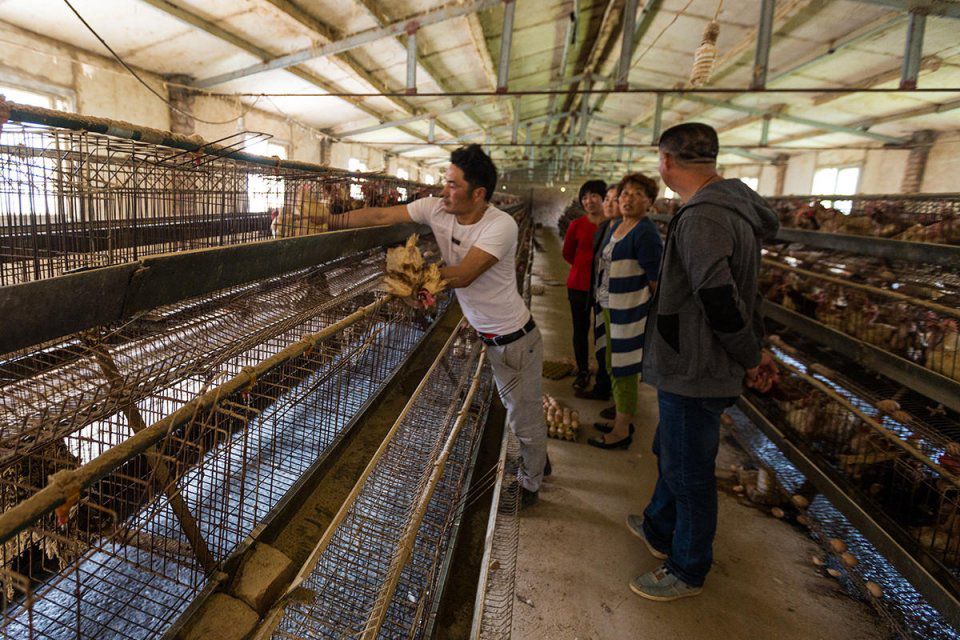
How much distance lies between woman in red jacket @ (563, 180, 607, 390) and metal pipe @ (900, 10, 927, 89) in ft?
10.1

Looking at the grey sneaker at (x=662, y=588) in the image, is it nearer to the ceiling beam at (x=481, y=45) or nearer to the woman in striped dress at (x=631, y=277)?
the woman in striped dress at (x=631, y=277)

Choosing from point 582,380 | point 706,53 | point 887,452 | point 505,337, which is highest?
point 706,53

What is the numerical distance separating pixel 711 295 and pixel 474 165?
109 centimetres

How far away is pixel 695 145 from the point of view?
1.83m

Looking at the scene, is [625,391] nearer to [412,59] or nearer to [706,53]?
[706,53]

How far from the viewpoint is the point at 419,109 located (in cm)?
1188

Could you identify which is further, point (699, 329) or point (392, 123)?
point (392, 123)

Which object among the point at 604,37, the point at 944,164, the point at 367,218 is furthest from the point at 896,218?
the point at 944,164

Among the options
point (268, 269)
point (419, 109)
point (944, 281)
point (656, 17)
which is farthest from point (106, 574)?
point (419, 109)

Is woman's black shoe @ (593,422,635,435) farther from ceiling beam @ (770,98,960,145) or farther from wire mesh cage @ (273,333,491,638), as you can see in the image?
ceiling beam @ (770,98,960,145)

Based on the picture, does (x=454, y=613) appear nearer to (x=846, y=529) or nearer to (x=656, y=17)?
(x=846, y=529)

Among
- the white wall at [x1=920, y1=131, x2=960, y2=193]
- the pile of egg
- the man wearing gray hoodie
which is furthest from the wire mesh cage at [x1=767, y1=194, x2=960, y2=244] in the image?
the white wall at [x1=920, y1=131, x2=960, y2=193]

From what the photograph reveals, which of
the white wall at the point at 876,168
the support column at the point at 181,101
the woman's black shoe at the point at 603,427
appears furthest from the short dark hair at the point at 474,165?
the white wall at the point at 876,168

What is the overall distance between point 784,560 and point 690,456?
1052 millimetres
